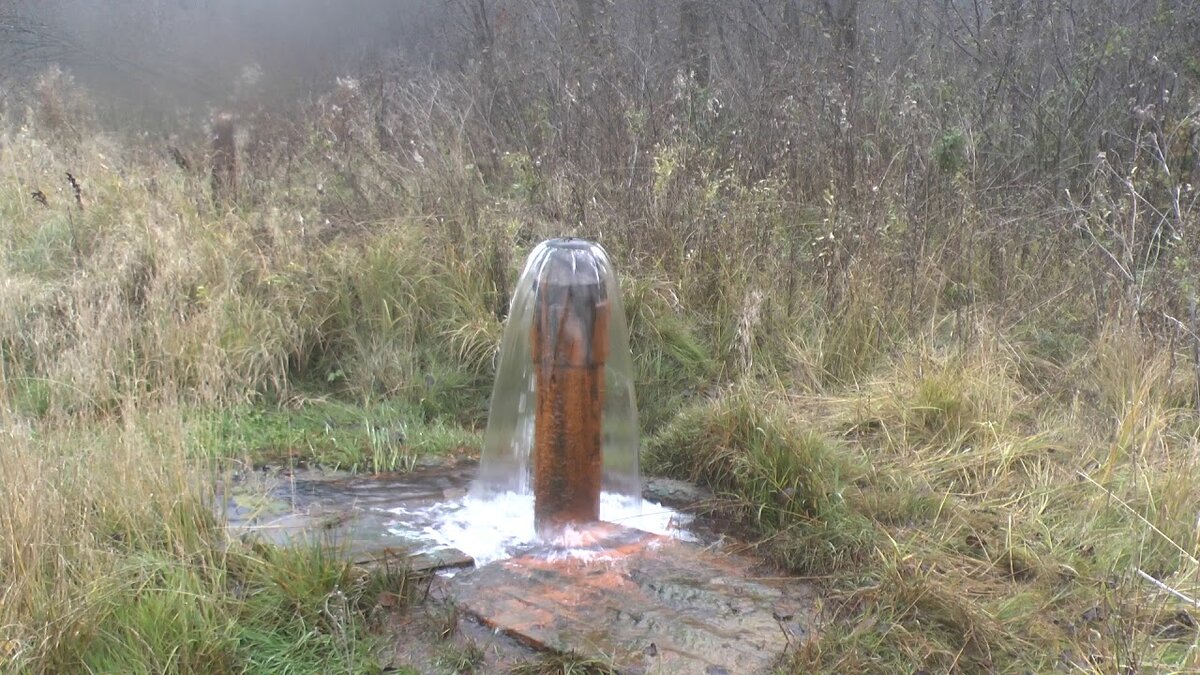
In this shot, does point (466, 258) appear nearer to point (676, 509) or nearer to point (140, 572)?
point (676, 509)

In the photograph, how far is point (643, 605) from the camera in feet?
10.3

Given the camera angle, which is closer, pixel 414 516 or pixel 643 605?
pixel 643 605

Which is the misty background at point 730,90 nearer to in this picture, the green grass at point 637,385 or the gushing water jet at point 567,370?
the green grass at point 637,385

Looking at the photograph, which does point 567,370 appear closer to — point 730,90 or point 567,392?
point 567,392

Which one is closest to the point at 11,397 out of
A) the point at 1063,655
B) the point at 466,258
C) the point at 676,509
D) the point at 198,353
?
the point at 198,353

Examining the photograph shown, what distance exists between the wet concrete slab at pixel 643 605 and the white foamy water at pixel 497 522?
121 millimetres

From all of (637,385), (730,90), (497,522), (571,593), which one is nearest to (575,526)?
(497,522)

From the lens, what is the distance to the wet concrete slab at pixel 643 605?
2838 millimetres

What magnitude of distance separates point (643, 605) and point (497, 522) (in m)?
0.91

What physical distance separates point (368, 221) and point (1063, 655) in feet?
14.9

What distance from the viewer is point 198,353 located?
4902 mm

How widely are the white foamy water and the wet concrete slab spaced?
12 cm

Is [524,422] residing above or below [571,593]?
above

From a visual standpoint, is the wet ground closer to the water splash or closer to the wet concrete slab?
the wet concrete slab
